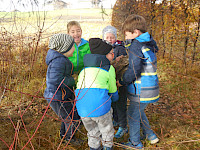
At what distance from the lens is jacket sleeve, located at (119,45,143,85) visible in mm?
1823

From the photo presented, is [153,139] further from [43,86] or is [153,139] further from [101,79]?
[43,86]

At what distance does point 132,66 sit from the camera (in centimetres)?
189

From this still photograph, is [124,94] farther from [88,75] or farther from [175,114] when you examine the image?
[175,114]

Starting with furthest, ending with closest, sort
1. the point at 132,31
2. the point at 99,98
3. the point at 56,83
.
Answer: the point at 132,31 < the point at 56,83 < the point at 99,98

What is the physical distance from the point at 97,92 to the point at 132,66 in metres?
0.56

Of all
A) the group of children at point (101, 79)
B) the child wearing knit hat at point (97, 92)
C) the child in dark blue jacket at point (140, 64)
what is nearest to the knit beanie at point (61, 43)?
the group of children at point (101, 79)

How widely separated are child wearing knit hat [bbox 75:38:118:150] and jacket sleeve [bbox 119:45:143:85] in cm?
25

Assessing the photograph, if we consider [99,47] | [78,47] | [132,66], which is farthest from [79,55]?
[132,66]

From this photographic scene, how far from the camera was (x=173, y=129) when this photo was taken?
2537 mm

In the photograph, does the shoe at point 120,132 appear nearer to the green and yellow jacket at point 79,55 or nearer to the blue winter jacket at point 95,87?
the blue winter jacket at point 95,87

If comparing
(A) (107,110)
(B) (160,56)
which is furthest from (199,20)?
(A) (107,110)

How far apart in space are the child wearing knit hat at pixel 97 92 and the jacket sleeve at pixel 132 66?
245 mm

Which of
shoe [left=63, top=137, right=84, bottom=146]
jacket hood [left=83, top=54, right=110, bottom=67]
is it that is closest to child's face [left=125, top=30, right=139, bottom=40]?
jacket hood [left=83, top=54, right=110, bottom=67]

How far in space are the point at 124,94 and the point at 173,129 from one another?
997 mm
